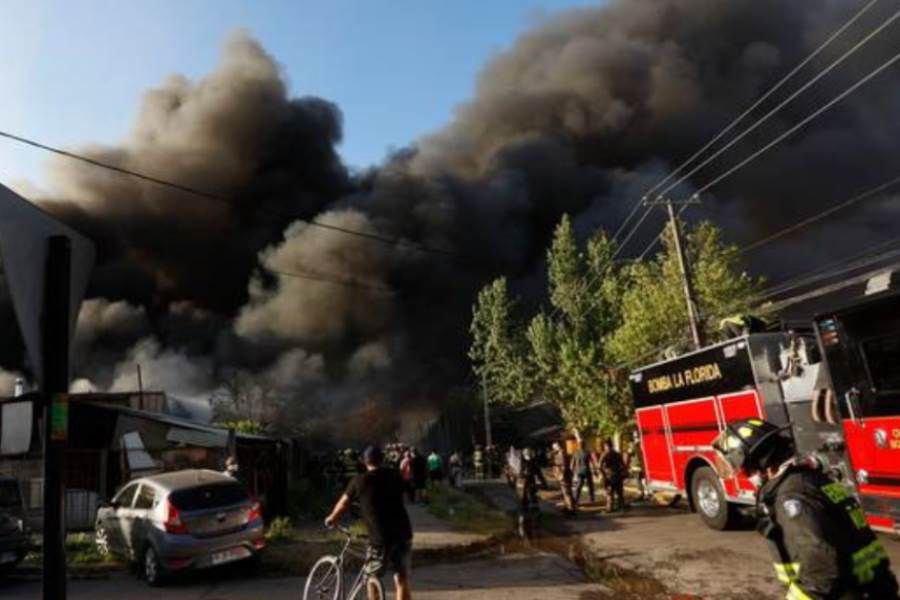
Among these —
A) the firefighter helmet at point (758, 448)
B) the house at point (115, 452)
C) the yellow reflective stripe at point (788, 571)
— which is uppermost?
the house at point (115, 452)

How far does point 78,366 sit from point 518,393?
73.2 feet

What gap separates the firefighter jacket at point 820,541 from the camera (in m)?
2.41

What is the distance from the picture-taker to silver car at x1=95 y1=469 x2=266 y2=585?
8422 mm

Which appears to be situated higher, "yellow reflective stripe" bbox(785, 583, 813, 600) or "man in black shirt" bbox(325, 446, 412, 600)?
"man in black shirt" bbox(325, 446, 412, 600)

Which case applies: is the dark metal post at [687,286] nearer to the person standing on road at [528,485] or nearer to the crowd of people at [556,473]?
the crowd of people at [556,473]

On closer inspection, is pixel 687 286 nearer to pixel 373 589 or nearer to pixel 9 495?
pixel 9 495

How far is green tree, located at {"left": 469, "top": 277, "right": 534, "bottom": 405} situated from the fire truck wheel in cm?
2883

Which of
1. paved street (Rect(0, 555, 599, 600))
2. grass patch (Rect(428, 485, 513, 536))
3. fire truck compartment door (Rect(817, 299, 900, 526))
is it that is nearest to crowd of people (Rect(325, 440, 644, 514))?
grass patch (Rect(428, 485, 513, 536))

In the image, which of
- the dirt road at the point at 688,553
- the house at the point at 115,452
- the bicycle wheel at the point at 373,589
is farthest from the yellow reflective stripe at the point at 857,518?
the house at the point at 115,452

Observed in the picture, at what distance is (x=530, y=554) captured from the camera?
31.6ft

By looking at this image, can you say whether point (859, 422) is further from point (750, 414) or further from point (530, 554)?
point (530, 554)

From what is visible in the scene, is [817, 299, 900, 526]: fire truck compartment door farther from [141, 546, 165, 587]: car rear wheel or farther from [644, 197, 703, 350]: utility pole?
[644, 197, 703, 350]: utility pole

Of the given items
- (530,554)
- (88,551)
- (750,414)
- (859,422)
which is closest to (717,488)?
(750,414)

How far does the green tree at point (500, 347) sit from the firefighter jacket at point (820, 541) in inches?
1469
